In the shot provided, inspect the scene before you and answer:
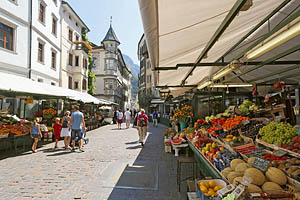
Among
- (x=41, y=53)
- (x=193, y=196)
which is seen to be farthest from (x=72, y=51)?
(x=193, y=196)

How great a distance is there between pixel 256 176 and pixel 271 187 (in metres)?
0.17

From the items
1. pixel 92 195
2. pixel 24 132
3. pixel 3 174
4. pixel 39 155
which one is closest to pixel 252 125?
pixel 92 195

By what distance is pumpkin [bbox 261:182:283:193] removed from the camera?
1981mm

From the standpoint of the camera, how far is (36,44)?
15.6 metres

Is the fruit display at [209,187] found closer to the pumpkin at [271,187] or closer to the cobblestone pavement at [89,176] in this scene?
the pumpkin at [271,187]

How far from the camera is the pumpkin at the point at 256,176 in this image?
2.13m

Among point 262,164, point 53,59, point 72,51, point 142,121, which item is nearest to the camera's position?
point 262,164

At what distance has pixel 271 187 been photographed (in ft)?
6.66

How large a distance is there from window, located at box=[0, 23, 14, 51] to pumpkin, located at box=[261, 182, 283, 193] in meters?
16.3

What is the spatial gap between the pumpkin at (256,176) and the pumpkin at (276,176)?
2.9 inches

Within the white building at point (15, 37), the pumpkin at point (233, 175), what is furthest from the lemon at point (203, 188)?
the white building at point (15, 37)

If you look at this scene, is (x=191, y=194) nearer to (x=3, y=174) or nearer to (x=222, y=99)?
(x=3, y=174)

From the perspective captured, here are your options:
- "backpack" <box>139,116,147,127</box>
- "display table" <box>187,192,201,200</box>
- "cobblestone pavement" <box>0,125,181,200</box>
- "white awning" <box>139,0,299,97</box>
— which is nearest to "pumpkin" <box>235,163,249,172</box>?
"display table" <box>187,192,201,200</box>

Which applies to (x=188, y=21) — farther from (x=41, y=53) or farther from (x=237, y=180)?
(x=41, y=53)
